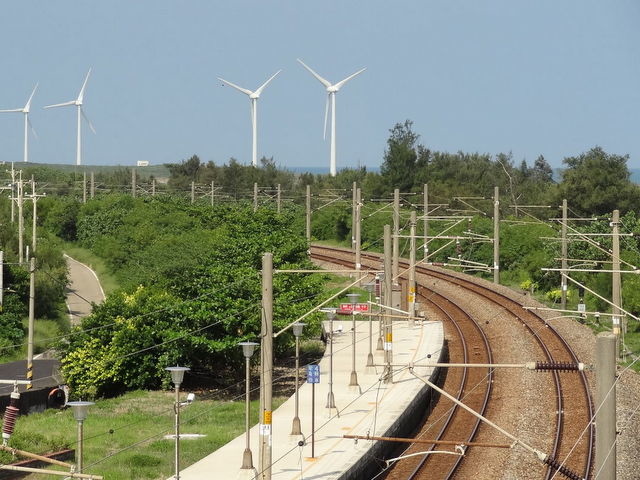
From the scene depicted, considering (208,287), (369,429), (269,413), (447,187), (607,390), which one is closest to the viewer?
(607,390)

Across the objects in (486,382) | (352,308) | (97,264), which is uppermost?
(352,308)

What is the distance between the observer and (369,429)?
91.9ft

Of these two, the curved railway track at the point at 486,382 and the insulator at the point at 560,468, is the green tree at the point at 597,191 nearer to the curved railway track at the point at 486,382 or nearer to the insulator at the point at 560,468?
the curved railway track at the point at 486,382

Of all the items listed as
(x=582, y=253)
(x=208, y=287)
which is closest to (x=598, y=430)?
(x=208, y=287)

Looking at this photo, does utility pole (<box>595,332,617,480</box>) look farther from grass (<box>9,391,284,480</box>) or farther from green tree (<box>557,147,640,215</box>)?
green tree (<box>557,147,640,215</box>)

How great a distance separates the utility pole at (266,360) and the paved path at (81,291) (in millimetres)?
29857

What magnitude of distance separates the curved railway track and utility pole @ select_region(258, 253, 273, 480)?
495cm

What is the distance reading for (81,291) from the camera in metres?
62.7

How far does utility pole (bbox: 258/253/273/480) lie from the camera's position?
68.2 feet

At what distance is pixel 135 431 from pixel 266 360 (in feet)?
33.0

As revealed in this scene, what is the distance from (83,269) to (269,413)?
52600mm

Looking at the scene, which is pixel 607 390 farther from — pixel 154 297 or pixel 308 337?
pixel 308 337

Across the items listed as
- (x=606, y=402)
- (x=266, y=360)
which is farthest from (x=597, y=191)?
(x=606, y=402)

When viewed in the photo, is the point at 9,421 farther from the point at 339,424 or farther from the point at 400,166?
the point at 400,166
